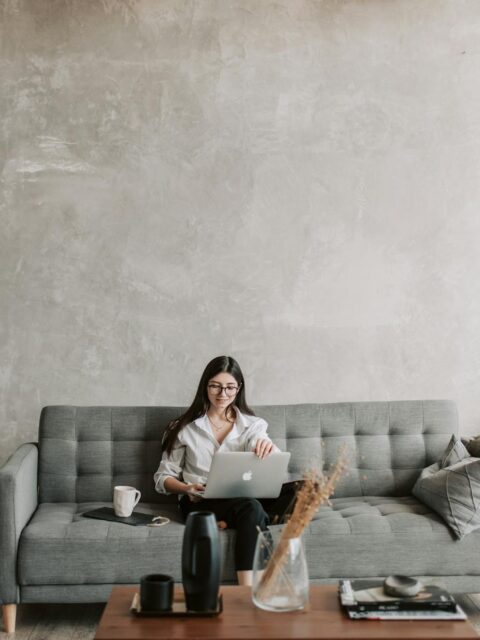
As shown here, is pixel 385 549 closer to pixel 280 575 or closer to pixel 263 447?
pixel 263 447

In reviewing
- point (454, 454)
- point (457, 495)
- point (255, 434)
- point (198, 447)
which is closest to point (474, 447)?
point (454, 454)

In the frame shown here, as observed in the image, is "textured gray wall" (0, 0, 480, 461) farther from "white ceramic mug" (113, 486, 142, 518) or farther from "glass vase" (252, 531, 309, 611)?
"glass vase" (252, 531, 309, 611)

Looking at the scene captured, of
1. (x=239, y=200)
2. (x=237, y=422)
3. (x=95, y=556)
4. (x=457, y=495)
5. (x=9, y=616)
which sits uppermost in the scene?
(x=239, y=200)

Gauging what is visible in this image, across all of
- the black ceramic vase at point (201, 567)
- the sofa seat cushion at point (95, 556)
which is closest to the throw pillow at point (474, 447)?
the sofa seat cushion at point (95, 556)

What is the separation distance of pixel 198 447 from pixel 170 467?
142 millimetres

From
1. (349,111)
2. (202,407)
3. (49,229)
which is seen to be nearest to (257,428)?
(202,407)

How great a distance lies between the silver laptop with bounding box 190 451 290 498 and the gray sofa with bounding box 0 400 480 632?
0.16m

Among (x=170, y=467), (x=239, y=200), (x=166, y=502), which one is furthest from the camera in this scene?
(x=239, y=200)

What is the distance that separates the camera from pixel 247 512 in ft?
9.66

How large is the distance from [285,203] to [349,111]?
1.89 ft

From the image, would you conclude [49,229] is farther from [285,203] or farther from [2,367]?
[285,203]

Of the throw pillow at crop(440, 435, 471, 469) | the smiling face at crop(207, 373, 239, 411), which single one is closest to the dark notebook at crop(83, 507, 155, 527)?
the smiling face at crop(207, 373, 239, 411)

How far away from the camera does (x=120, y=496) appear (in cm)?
306

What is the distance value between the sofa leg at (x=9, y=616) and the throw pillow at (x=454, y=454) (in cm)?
181
